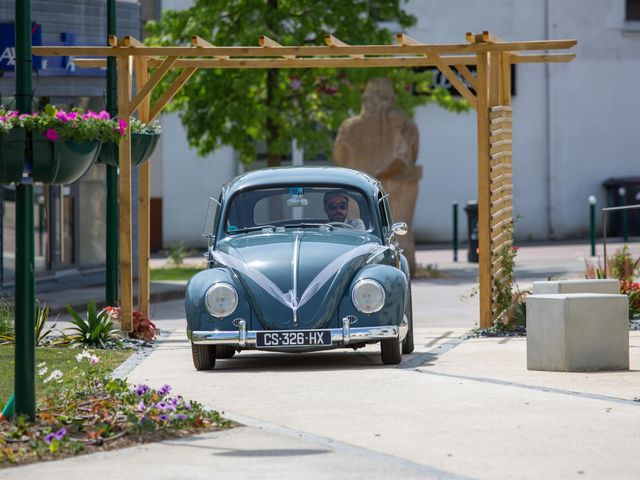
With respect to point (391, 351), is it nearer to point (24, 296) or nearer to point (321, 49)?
point (321, 49)

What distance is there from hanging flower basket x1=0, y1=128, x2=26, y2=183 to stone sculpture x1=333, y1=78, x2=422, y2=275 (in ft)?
62.4

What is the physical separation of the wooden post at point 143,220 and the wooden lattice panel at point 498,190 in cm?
374

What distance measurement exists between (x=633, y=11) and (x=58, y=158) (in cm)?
3336

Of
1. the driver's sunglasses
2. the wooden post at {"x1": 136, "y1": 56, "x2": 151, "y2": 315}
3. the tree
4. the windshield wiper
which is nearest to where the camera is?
the windshield wiper

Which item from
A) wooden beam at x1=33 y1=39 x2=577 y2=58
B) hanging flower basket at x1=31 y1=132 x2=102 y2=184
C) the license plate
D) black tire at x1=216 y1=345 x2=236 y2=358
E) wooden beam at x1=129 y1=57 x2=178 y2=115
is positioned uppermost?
wooden beam at x1=33 y1=39 x2=577 y2=58

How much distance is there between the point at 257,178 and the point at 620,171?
27503 millimetres

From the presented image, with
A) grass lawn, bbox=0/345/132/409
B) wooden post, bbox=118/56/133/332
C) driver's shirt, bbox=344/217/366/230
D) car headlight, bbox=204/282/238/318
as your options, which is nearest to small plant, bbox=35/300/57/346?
grass lawn, bbox=0/345/132/409

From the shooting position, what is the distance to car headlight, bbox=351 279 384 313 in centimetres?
1224

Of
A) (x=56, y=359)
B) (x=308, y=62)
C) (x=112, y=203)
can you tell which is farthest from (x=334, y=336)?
(x=308, y=62)

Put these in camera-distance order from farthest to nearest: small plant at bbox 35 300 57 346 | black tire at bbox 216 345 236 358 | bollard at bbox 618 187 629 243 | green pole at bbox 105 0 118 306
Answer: bollard at bbox 618 187 629 243 → green pole at bbox 105 0 118 306 → small plant at bbox 35 300 57 346 → black tire at bbox 216 345 236 358

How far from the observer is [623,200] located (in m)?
38.2

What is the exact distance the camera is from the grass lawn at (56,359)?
12002 millimetres

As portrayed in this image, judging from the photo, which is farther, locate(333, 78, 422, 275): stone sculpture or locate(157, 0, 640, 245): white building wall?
locate(157, 0, 640, 245): white building wall

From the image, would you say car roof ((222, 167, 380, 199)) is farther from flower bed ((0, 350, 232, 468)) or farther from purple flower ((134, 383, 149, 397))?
purple flower ((134, 383, 149, 397))
